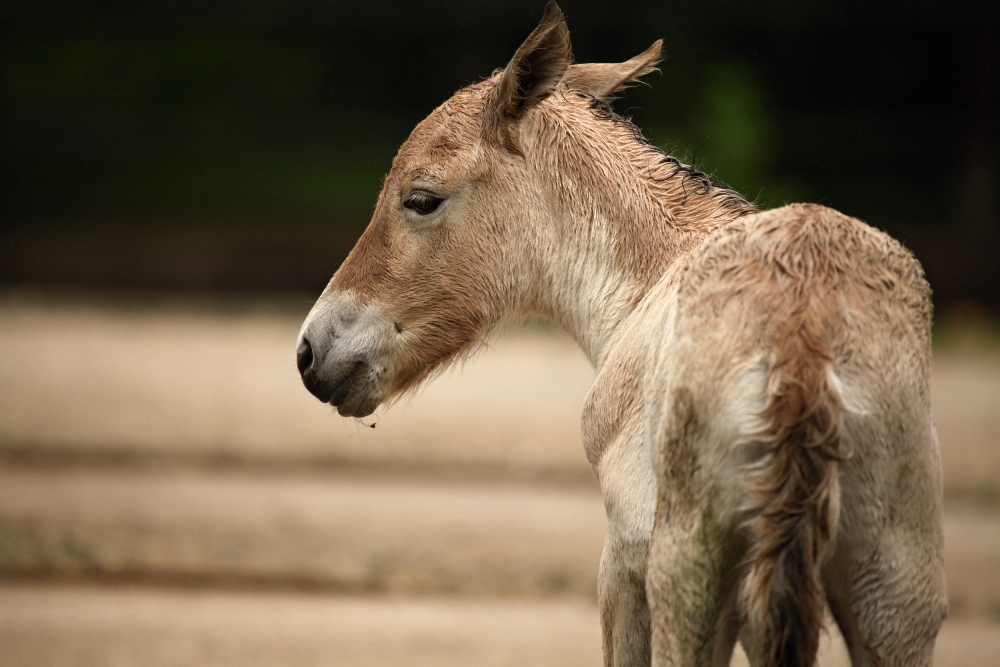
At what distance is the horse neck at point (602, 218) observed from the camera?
275 centimetres

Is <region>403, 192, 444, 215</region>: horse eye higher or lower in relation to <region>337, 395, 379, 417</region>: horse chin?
higher

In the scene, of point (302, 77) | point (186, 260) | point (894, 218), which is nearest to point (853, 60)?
point (894, 218)

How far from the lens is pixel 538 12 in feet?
40.0

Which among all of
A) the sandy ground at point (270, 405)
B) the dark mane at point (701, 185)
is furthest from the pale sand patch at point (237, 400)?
the dark mane at point (701, 185)

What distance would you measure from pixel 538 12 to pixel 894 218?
4984 mm

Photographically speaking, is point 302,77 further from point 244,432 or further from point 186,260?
point 244,432

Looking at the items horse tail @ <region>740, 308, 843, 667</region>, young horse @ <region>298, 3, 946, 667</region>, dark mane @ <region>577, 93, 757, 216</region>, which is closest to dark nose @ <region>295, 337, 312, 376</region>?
young horse @ <region>298, 3, 946, 667</region>

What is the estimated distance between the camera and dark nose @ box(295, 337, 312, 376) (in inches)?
112

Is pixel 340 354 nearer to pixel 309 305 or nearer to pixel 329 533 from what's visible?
pixel 329 533

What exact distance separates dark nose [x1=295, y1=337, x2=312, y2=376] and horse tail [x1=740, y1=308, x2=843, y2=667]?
1461 mm

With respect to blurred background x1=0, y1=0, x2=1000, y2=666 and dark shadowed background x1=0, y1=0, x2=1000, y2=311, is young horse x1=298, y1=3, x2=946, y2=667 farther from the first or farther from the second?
dark shadowed background x1=0, y1=0, x2=1000, y2=311

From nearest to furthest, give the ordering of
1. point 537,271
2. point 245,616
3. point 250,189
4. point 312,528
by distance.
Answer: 1. point 537,271
2. point 245,616
3. point 312,528
4. point 250,189

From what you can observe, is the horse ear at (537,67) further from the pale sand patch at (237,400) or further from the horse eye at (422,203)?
the pale sand patch at (237,400)

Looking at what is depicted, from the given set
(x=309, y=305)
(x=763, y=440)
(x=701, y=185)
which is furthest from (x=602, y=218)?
(x=309, y=305)
